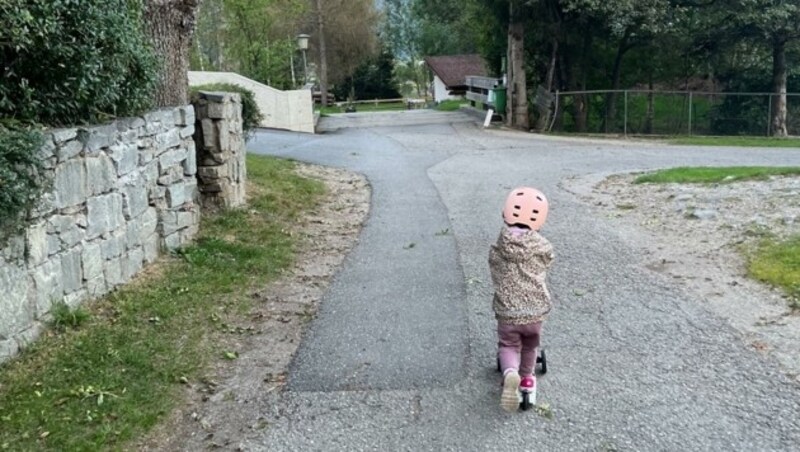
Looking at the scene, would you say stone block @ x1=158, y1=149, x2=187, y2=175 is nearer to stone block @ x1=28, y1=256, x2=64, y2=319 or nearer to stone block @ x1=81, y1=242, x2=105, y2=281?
stone block @ x1=81, y1=242, x2=105, y2=281

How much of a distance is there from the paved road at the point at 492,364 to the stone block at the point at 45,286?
1.63m

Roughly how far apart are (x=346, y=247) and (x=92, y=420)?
438 centimetres

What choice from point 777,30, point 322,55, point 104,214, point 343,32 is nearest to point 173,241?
point 104,214

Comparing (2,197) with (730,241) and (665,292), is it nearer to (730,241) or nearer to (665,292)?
(665,292)

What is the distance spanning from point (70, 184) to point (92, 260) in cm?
61

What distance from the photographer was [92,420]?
3.67 m

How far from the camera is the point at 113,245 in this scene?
18.2 feet

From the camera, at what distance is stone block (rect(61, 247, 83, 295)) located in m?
4.83

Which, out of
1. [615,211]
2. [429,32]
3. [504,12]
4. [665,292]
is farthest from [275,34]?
[665,292]

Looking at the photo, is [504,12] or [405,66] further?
[405,66]

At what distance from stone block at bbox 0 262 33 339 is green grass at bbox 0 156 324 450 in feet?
0.56

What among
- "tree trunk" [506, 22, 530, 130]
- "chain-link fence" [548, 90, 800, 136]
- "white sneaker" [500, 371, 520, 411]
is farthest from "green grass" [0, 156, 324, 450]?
"chain-link fence" [548, 90, 800, 136]

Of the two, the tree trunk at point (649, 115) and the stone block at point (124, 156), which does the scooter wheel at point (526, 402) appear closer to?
the stone block at point (124, 156)

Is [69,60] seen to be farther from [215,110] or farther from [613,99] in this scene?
[613,99]
